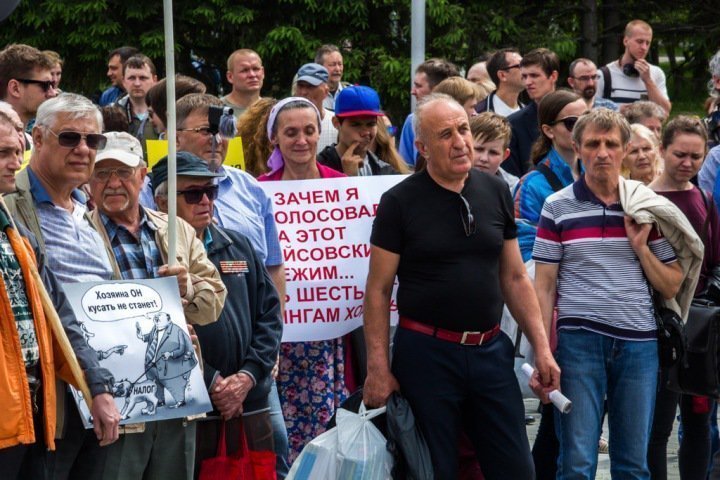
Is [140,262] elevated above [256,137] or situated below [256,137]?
below

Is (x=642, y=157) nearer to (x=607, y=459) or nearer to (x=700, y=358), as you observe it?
(x=700, y=358)

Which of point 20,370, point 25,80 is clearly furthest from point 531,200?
point 20,370

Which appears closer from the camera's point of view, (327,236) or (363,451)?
(363,451)

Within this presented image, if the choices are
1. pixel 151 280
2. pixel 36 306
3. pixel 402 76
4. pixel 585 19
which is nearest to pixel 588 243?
pixel 151 280

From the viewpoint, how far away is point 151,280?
5277mm

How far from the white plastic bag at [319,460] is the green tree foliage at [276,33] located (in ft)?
42.0

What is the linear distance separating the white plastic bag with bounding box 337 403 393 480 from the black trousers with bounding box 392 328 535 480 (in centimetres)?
19

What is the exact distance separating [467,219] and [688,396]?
2.04 meters

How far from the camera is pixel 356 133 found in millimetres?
7590

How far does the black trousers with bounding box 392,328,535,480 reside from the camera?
5840 mm

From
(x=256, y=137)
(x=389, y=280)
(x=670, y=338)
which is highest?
(x=256, y=137)

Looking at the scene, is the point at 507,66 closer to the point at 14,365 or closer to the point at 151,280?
the point at 151,280

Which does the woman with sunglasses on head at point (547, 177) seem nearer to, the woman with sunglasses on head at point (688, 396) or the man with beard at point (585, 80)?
the woman with sunglasses on head at point (688, 396)

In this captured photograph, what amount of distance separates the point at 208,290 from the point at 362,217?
1849 millimetres
